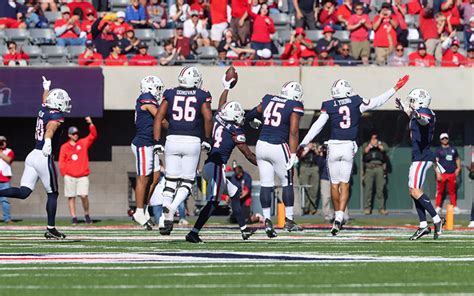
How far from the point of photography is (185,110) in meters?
14.7

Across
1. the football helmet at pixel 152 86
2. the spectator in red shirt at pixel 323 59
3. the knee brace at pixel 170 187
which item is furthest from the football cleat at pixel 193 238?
the spectator in red shirt at pixel 323 59

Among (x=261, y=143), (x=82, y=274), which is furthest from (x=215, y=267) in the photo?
(x=261, y=143)

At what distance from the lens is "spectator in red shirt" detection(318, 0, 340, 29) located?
27562mm

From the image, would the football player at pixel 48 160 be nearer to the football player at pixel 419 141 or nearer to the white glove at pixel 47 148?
the white glove at pixel 47 148

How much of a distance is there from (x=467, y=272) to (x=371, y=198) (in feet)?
58.1

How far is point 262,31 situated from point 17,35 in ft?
15.9

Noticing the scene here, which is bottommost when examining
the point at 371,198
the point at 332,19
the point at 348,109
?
the point at 371,198

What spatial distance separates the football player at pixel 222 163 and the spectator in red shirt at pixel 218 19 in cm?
1034

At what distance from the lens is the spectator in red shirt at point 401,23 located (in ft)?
89.0

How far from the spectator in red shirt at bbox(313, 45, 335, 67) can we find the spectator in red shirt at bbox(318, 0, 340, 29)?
1049mm

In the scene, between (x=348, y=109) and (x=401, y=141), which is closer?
(x=348, y=109)

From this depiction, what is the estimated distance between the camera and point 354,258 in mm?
11273

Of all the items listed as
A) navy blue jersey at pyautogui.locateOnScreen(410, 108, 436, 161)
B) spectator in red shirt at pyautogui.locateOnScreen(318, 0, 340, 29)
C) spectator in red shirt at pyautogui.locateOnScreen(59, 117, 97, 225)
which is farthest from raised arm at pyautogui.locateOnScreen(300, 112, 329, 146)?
spectator in red shirt at pyautogui.locateOnScreen(318, 0, 340, 29)

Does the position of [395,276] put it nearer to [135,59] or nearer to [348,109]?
[348,109]
